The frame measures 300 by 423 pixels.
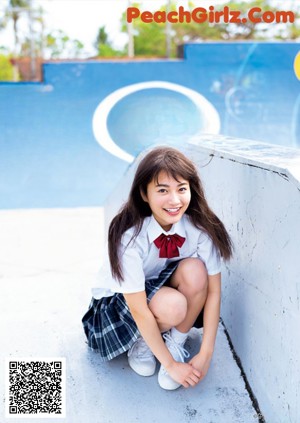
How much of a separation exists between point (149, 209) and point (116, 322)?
40cm

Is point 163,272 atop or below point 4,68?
below

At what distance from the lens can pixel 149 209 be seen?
5.61 feet

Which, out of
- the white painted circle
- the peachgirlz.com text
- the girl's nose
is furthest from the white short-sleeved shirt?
the white painted circle

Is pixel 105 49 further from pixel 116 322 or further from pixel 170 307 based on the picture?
pixel 170 307

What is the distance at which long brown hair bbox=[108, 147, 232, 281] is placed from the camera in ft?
5.22

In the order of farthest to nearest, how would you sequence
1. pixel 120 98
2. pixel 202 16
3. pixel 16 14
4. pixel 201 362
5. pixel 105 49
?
pixel 105 49
pixel 16 14
pixel 120 98
pixel 202 16
pixel 201 362

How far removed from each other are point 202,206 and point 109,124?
489 cm

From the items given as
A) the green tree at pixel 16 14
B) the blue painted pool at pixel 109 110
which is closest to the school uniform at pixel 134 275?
the blue painted pool at pixel 109 110

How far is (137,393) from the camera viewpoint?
1.67 metres

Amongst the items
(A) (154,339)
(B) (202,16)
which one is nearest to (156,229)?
(A) (154,339)

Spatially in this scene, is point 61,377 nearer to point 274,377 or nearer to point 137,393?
point 137,393

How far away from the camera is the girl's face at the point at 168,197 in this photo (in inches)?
62.3

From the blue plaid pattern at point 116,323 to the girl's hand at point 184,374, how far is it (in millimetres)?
184

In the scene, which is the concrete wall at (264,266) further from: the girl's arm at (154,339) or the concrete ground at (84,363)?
the girl's arm at (154,339)
